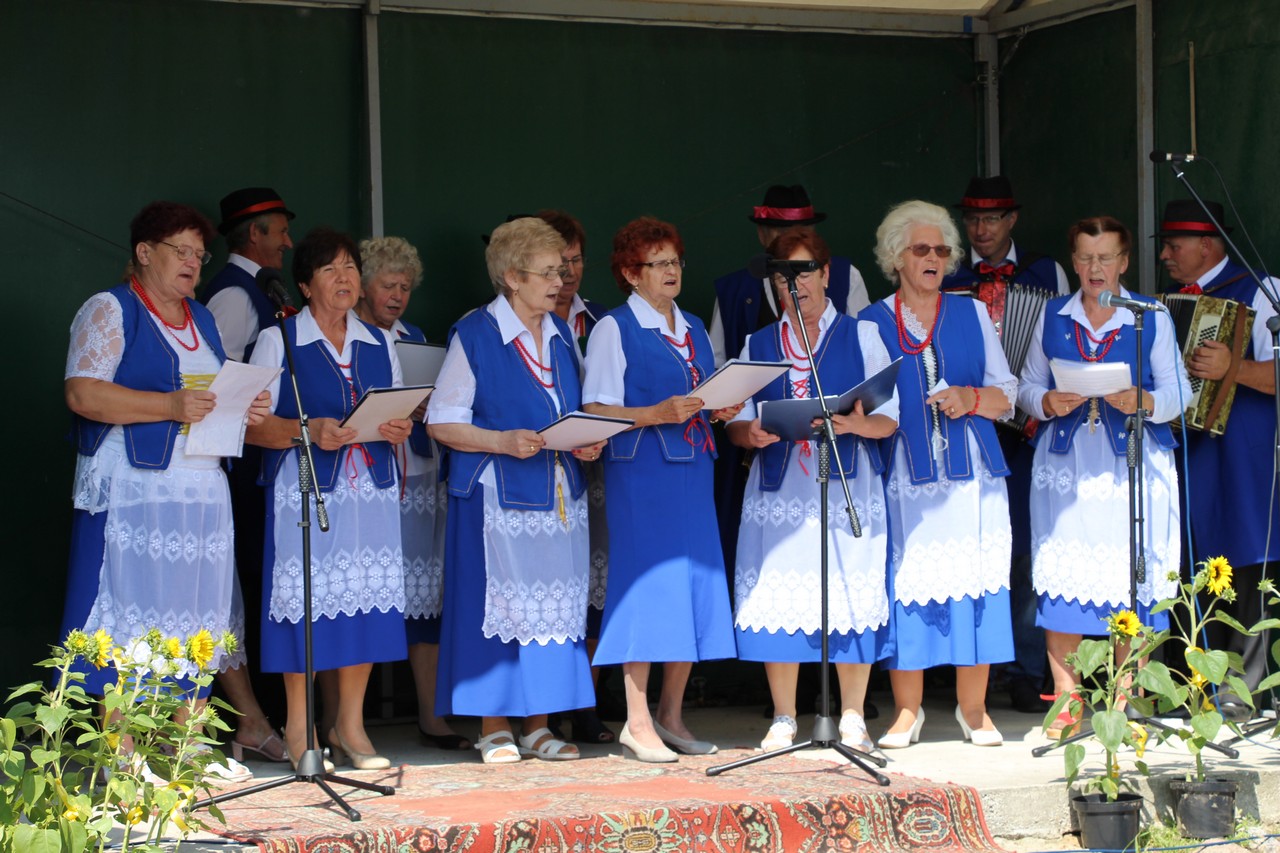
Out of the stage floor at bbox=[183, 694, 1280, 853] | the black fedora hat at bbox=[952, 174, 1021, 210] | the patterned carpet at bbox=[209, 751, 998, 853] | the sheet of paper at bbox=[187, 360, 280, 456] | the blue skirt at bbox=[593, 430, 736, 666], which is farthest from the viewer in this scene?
the black fedora hat at bbox=[952, 174, 1021, 210]

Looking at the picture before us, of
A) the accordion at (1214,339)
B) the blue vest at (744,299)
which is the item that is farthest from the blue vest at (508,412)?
the accordion at (1214,339)

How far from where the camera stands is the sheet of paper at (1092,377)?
6.30 m

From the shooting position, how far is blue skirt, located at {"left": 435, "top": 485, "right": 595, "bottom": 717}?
591cm

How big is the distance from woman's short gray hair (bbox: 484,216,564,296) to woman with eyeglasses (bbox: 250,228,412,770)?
20.0 inches

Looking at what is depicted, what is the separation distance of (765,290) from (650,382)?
1.12 meters

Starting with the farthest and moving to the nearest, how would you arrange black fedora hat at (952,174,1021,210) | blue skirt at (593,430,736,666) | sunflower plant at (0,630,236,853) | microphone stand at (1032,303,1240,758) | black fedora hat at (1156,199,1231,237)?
1. black fedora hat at (952,174,1021,210)
2. black fedora hat at (1156,199,1231,237)
3. blue skirt at (593,430,736,666)
4. microphone stand at (1032,303,1240,758)
5. sunflower plant at (0,630,236,853)

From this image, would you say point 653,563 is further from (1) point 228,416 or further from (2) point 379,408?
(1) point 228,416

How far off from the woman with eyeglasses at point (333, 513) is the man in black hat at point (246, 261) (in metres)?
0.48

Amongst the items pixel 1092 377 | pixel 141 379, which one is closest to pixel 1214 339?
pixel 1092 377

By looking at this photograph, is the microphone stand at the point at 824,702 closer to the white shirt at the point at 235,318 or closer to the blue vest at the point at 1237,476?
the blue vest at the point at 1237,476

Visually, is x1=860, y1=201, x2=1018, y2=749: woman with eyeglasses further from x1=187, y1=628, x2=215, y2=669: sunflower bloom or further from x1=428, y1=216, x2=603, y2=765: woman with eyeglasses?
x1=187, y1=628, x2=215, y2=669: sunflower bloom

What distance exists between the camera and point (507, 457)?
592cm

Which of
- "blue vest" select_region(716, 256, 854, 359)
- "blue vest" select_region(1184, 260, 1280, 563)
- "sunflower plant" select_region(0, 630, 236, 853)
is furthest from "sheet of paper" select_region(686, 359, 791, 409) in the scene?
"blue vest" select_region(1184, 260, 1280, 563)

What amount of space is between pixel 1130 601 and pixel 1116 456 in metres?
0.53
